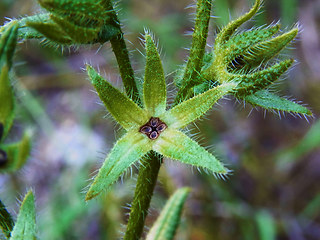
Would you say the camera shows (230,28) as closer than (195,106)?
No

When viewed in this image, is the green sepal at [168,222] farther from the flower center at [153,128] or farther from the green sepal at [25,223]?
the green sepal at [25,223]

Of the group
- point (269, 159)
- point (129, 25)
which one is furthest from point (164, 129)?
point (129, 25)

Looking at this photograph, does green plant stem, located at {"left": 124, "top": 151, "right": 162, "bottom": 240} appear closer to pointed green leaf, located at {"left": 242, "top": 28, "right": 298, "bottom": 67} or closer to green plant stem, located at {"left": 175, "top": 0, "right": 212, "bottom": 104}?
green plant stem, located at {"left": 175, "top": 0, "right": 212, "bottom": 104}

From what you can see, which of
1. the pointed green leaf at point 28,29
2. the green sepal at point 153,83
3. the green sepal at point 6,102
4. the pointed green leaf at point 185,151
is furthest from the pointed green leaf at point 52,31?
the pointed green leaf at point 185,151

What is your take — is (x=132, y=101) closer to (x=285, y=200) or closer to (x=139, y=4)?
(x=285, y=200)

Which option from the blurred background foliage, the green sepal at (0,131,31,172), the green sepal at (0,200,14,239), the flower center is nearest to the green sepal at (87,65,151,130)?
the flower center

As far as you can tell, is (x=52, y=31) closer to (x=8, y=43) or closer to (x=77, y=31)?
(x=77, y=31)

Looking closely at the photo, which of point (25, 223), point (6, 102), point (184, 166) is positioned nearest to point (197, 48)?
point (6, 102)
